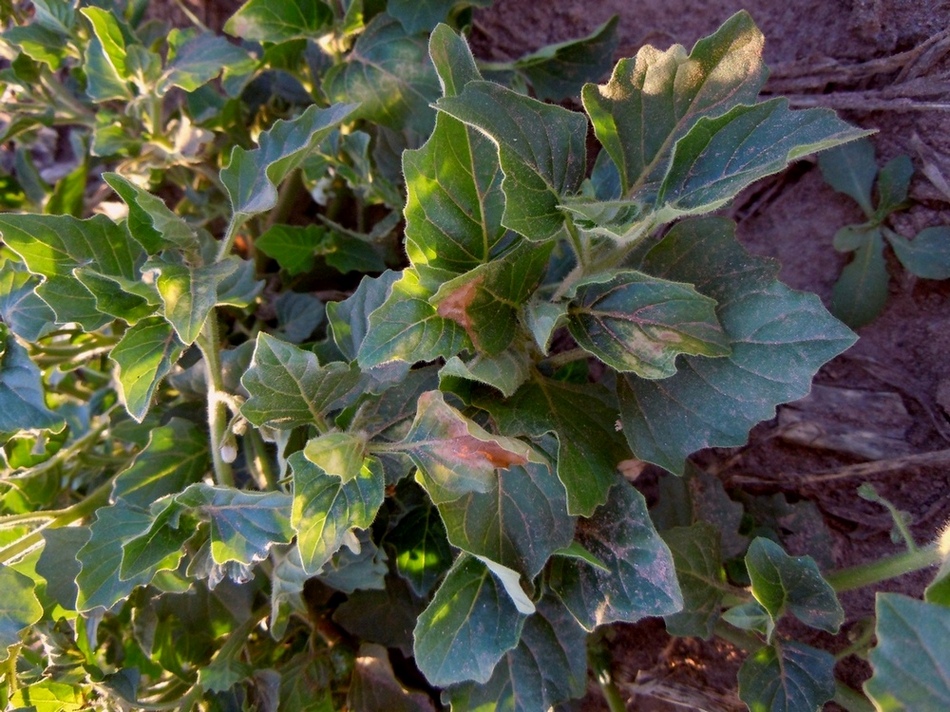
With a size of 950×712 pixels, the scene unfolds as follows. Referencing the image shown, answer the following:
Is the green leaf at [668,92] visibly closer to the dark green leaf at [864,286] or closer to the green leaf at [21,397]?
the dark green leaf at [864,286]

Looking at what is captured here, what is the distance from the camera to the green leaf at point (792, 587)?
107cm

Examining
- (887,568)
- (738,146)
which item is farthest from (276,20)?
(887,568)

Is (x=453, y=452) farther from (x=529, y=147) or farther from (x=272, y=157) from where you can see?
(x=272, y=157)

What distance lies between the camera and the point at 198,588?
1.44 m

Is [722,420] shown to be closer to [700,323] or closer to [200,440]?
[700,323]

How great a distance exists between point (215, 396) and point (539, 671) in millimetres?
714

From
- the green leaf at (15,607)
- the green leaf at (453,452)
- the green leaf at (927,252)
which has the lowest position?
the green leaf at (15,607)

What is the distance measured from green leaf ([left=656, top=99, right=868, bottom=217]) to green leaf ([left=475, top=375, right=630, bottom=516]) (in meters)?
0.33

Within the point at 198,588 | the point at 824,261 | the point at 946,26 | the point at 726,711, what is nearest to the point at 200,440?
the point at 198,588

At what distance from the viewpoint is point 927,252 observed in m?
1.32

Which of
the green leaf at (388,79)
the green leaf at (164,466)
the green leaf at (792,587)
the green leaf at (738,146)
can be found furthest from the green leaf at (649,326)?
the green leaf at (164,466)

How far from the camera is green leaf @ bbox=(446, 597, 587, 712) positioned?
1205 mm

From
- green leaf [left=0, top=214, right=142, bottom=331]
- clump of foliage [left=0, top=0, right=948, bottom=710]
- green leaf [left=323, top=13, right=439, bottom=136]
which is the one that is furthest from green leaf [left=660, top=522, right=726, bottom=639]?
green leaf [left=0, top=214, right=142, bottom=331]

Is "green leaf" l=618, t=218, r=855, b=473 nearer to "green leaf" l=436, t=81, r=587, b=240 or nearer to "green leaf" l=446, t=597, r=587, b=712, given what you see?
"green leaf" l=436, t=81, r=587, b=240
